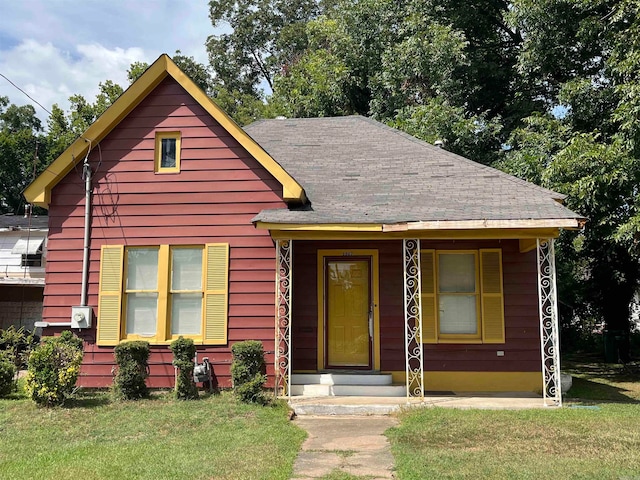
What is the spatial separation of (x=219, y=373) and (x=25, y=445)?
333 cm

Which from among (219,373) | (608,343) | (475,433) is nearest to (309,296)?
(219,373)

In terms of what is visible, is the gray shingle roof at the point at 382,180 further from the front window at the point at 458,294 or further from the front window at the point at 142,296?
the front window at the point at 142,296

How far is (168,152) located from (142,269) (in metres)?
2.10

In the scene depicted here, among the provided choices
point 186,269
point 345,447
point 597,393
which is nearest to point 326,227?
point 186,269

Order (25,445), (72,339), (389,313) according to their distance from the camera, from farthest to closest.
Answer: (389,313)
(72,339)
(25,445)

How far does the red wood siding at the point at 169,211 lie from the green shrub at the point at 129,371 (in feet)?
2.46

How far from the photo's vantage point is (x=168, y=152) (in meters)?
9.33

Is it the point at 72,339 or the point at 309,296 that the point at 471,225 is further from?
the point at 72,339

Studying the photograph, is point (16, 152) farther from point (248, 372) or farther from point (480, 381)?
point (480, 381)

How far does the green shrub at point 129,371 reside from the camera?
7961mm

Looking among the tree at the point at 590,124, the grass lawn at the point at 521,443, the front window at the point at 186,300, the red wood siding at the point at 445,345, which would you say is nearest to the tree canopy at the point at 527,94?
the tree at the point at 590,124

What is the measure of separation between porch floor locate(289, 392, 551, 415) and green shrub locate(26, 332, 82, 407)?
3.20 meters

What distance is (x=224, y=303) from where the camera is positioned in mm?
8828

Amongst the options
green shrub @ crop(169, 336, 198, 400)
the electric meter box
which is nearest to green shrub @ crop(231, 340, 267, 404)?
green shrub @ crop(169, 336, 198, 400)
